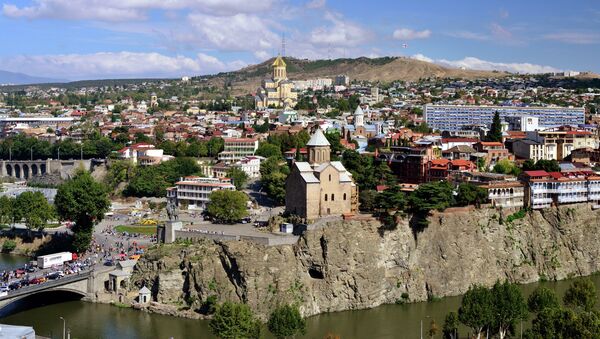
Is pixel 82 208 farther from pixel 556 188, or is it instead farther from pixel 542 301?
pixel 556 188

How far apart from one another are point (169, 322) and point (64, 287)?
15.6ft

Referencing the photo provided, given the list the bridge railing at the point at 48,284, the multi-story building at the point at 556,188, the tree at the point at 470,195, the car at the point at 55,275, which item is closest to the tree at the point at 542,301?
the tree at the point at 470,195

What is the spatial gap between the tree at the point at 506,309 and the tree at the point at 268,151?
2788cm

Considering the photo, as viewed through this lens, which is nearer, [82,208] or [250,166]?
[82,208]

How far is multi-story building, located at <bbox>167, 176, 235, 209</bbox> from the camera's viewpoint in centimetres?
4469

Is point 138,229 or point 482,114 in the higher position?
Result: point 482,114

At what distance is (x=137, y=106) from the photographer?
10381 cm

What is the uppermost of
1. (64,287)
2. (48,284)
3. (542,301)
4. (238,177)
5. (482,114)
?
(482,114)

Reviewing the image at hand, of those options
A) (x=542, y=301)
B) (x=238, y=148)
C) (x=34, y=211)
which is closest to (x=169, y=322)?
(x=542, y=301)

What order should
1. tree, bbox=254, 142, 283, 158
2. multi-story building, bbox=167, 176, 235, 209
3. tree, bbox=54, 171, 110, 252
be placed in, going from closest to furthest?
tree, bbox=54, 171, 110, 252 < multi-story building, bbox=167, 176, 235, 209 < tree, bbox=254, 142, 283, 158

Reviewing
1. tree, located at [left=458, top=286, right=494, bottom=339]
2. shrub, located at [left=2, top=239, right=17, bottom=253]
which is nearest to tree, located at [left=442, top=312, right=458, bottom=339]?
tree, located at [left=458, top=286, right=494, bottom=339]

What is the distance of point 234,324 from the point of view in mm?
25156

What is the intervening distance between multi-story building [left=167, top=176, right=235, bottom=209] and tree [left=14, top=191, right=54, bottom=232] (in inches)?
271

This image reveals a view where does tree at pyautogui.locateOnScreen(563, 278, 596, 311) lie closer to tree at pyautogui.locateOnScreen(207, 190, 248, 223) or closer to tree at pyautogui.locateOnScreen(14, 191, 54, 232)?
tree at pyautogui.locateOnScreen(207, 190, 248, 223)
